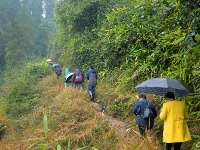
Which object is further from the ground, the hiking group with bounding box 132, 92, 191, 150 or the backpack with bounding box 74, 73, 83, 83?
the backpack with bounding box 74, 73, 83, 83

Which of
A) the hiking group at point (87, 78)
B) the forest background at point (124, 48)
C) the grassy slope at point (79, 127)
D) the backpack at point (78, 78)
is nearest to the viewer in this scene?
the forest background at point (124, 48)

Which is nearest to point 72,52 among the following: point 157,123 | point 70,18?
point 70,18


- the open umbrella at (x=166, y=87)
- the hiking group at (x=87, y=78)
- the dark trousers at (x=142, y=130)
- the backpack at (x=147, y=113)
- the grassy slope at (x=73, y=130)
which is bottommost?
the grassy slope at (x=73, y=130)

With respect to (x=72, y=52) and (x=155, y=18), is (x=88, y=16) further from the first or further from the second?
(x=155, y=18)

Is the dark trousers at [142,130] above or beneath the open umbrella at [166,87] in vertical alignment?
beneath

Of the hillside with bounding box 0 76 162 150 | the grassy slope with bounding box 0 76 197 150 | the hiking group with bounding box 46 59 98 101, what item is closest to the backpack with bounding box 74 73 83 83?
the hiking group with bounding box 46 59 98 101

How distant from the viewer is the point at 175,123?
432 cm

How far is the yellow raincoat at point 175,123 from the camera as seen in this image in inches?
169

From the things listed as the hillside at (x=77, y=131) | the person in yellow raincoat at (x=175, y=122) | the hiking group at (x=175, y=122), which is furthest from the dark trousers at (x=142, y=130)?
the person in yellow raincoat at (x=175, y=122)

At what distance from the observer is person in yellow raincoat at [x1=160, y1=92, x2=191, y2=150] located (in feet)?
14.1

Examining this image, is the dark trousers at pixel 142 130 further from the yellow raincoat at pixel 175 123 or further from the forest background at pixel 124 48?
the yellow raincoat at pixel 175 123

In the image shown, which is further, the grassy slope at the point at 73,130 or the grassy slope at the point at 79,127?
the grassy slope at the point at 73,130

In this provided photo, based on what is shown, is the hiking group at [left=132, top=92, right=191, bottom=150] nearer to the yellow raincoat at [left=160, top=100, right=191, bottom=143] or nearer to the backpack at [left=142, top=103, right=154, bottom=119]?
the yellow raincoat at [left=160, top=100, right=191, bottom=143]

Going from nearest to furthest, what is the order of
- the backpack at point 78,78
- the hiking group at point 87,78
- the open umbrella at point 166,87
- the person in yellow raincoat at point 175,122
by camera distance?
1. the person in yellow raincoat at point 175,122
2. the open umbrella at point 166,87
3. the hiking group at point 87,78
4. the backpack at point 78,78
